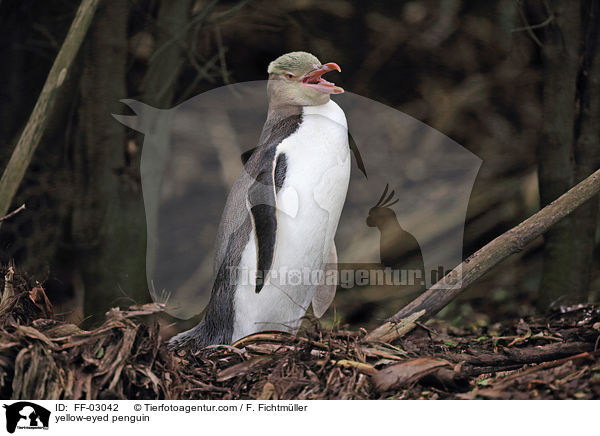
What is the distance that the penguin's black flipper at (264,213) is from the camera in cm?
162

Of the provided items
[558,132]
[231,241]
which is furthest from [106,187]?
[558,132]

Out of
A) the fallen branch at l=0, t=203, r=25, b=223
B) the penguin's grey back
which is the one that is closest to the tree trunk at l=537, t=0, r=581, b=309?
the penguin's grey back

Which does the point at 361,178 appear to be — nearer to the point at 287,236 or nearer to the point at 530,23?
the point at 287,236

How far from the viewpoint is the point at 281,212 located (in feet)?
5.36

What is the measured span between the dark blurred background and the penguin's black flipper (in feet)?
0.81

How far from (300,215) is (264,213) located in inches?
3.6

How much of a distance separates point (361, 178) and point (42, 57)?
89cm

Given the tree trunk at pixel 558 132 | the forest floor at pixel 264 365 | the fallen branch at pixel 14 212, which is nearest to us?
the forest floor at pixel 264 365

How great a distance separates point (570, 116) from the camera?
1801 mm

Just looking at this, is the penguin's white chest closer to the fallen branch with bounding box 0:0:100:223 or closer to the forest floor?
the forest floor

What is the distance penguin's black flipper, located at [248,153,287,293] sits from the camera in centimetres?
162

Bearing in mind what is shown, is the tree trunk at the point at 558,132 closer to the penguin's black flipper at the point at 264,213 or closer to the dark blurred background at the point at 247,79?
the dark blurred background at the point at 247,79
